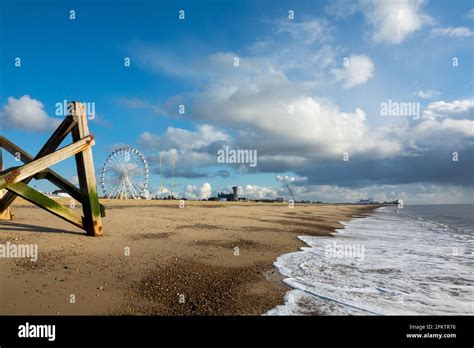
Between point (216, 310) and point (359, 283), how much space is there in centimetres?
438

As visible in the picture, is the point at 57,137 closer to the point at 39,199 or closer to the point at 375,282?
the point at 39,199

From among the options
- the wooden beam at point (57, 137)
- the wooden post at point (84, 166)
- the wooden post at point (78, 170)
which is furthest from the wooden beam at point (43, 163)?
the wooden beam at point (57, 137)

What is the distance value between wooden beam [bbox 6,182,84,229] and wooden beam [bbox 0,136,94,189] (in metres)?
0.28

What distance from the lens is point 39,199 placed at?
8562mm

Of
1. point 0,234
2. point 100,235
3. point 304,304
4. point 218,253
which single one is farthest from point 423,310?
point 0,234

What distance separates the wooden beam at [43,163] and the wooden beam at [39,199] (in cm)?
28

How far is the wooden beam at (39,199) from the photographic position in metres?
8.10

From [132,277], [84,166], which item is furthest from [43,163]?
[132,277]

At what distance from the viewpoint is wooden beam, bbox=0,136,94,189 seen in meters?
7.66

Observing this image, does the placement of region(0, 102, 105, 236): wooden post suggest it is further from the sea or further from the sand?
the sea

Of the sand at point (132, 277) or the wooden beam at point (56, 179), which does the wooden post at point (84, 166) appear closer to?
the wooden beam at point (56, 179)

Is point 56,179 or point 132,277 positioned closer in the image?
point 132,277

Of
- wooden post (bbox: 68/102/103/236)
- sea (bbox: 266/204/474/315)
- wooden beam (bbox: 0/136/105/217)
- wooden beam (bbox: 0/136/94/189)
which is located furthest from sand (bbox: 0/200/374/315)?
wooden beam (bbox: 0/136/94/189)

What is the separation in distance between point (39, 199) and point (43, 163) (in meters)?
1.12
